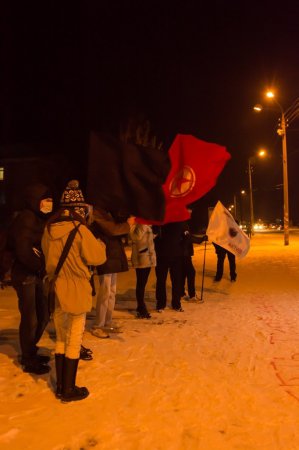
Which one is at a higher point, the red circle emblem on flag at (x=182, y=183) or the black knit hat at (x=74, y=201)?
the red circle emblem on flag at (x=182, y=183)

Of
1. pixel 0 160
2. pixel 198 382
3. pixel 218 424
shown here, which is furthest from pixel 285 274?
pixel 0 160

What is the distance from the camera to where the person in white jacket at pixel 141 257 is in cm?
781

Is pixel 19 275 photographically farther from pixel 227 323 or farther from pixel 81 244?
pixel 227 323

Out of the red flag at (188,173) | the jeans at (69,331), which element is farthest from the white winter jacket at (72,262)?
the red flag at (188,173)

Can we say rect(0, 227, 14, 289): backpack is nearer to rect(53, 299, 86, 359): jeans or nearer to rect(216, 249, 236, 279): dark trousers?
rect(53, 299, 86, 359): jeans

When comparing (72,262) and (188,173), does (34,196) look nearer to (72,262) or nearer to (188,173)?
(72,262)

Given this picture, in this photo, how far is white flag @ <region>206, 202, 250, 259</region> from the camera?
1003 centimetres

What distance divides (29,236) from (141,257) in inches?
123

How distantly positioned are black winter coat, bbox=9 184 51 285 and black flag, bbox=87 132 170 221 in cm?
67

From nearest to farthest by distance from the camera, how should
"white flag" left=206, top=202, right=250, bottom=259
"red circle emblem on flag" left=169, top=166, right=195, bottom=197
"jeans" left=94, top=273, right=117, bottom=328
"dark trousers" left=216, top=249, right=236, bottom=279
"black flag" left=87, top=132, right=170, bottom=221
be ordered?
"black flag" left=87, top=132, right=170, bottom=221 < "jeans" left=94, top=273, right=117, bottom=328 < "red circle emblem on flag" left=169, top=166, right=195, bottom=197 < "white flag" left=206, top=202, right=250, bottom=259 < "dark trousers" left=216, top=249, right=236, bottom=279

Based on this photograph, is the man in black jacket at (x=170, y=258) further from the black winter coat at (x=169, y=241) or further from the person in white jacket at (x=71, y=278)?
the person in white jacket at (x=71, y=278)

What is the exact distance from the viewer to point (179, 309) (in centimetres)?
834

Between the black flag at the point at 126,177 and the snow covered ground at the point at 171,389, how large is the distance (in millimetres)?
1752

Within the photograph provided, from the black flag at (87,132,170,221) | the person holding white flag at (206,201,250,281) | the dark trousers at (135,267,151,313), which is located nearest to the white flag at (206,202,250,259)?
the person holding white flag at (206,201,250,281)
